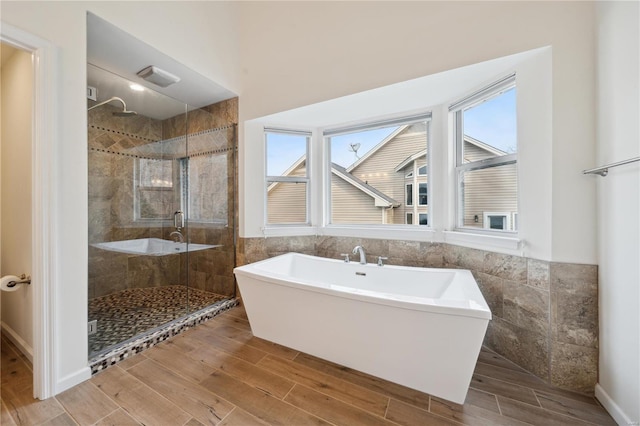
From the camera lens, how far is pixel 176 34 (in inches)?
85.6

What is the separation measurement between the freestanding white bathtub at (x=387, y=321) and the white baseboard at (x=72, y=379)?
108cm

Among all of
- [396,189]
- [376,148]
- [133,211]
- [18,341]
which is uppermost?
[376,148]

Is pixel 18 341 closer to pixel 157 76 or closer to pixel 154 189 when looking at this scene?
pixel 154 189

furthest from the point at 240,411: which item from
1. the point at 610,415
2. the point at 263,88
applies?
the point at 263,88

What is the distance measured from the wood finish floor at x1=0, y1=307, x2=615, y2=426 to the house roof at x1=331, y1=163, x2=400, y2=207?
1646mm

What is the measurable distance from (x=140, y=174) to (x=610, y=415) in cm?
457

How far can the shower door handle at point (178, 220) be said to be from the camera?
3.01 meters

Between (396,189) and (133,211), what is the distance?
10.4 ft

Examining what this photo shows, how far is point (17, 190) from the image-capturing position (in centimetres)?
168

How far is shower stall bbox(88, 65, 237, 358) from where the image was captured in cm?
261

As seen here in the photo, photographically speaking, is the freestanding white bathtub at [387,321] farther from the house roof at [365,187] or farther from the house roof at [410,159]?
the house roof at [410,159]

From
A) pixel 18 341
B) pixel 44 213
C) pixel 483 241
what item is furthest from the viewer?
pixel 483 241

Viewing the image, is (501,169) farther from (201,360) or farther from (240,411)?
(201,360)

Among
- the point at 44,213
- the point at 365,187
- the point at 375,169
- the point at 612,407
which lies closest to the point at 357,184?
the point at 365,187
